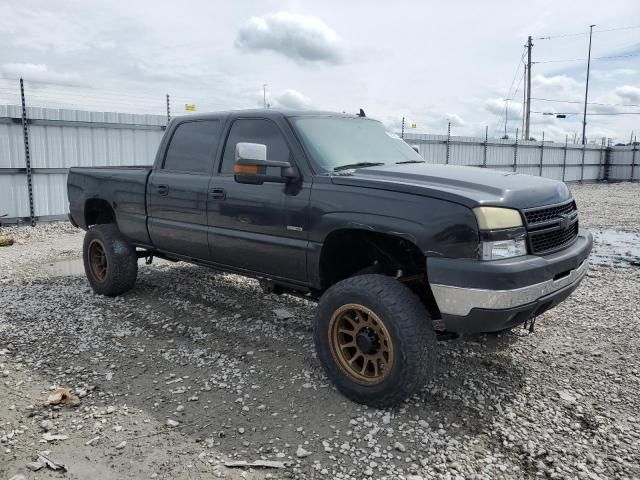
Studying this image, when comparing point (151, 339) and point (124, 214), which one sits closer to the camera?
point (151, 339)

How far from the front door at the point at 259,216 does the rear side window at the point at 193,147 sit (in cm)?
23

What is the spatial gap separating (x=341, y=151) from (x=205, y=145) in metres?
1.42

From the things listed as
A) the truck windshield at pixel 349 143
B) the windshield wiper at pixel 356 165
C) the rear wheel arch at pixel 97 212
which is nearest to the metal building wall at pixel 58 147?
the rear wheel arch at pixel 97 212

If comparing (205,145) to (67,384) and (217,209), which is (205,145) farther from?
(67,384)

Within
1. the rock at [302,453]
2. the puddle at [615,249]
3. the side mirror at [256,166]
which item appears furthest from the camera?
the puddle at [615,249]

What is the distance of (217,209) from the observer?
447 cm

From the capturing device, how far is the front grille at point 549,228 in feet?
10.8

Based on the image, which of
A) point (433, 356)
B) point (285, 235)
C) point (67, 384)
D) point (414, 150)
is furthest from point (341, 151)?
point (67, 384)

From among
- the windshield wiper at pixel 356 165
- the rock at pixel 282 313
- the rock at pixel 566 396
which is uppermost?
the windshield wiper at pixel 356 165

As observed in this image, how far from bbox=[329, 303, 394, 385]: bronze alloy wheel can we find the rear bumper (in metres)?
0.44

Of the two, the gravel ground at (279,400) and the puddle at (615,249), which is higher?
the puddle at (615,249)

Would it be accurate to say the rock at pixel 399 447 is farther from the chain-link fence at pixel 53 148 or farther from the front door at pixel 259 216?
the chain-link fence at pixel 53 148

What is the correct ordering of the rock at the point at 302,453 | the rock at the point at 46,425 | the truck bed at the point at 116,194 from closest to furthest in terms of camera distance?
the rock at the point at 302,453, the rock at the point at 46,425, the truck bed at the point at 116,194

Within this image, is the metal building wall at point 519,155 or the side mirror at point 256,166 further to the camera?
Answer: the metal building wall at point 519,155
